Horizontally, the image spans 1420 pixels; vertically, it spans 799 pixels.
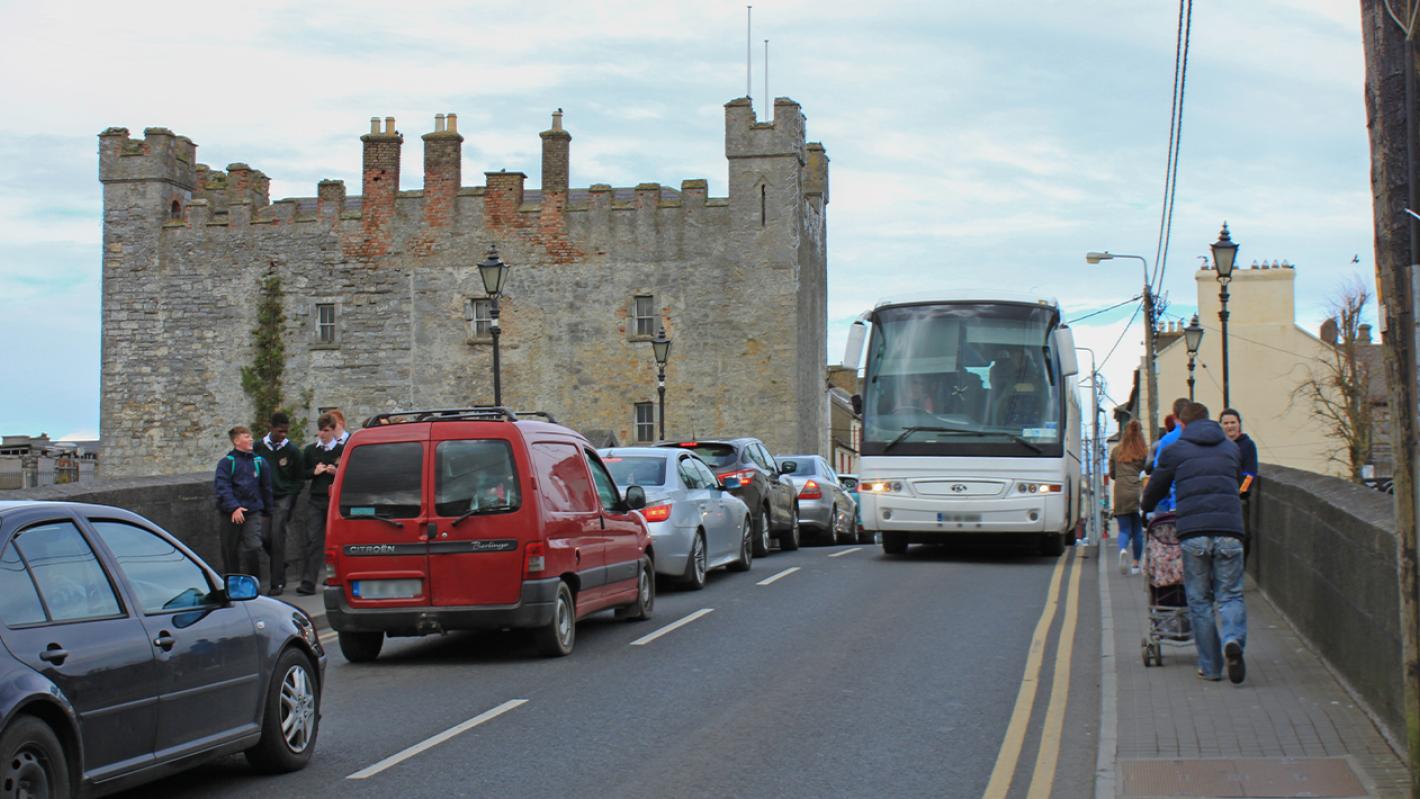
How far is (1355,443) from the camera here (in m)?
51.5

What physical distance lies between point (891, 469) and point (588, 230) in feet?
100

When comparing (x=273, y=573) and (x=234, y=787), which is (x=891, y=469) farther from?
(x=234, y=787)

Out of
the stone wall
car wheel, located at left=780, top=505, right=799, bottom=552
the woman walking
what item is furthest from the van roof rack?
car wheel, located at left=780, top=505, right=799, bottom=552

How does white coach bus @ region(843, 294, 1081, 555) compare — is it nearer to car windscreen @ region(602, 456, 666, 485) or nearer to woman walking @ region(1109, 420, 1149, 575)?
woman walking @ region(1109, 420, 1149, 575)

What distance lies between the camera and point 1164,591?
11477mm

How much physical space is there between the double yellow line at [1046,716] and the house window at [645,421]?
1331 inches

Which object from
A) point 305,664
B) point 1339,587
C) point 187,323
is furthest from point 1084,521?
point 187,323

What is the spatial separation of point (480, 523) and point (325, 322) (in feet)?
137

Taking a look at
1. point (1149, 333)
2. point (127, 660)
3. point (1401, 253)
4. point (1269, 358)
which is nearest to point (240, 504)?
point (127, 660)

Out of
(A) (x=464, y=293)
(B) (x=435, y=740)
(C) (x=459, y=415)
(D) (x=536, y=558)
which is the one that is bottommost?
(B) (x=435, y=740)

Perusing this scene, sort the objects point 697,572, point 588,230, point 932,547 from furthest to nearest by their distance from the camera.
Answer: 1. point 588,230
2. point 932,547
3. point 697,572

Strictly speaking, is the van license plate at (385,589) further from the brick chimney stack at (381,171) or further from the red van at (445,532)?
the brick chimney stack at (381,171)

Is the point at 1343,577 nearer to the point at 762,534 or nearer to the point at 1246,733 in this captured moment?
the point at 1246,733

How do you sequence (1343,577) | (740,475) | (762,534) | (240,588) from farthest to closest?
(762,534) → (740,475) → (1343,577) → (240,588)
